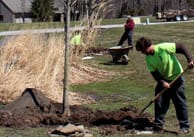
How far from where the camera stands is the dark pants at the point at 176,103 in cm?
859

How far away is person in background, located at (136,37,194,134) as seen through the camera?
830cm

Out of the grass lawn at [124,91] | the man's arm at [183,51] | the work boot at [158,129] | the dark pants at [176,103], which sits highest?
the man's arm at [183,51]

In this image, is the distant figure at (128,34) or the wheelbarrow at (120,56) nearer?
the wheelbarrow at (120,56)

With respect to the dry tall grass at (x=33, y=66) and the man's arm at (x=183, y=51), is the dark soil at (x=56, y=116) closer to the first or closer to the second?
the man's arm at (x=183, y=51)

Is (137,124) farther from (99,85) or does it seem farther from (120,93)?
(99,85)

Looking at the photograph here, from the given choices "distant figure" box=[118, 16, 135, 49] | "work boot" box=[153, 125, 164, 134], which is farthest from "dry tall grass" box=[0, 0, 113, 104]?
"distant figure" box=[118, 16, 135, 49]

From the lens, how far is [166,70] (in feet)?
27.9

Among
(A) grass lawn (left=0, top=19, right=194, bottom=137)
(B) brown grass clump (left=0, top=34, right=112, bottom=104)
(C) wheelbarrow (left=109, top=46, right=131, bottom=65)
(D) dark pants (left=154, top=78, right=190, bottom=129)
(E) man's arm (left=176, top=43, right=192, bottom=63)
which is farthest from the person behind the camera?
(C) wheelbarrow (left=109, top=46, right=131, bottom=65)

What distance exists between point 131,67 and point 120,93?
5.59 meters

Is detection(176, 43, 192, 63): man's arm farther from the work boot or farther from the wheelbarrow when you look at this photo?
the wheelbarrow

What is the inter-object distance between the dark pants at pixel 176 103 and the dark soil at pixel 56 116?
0.85ft

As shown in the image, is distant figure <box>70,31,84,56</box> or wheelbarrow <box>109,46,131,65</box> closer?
distant figure <box>70,31,84,56</box>

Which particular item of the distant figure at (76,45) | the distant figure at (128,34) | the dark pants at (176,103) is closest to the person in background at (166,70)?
the dark pants at (176,103)

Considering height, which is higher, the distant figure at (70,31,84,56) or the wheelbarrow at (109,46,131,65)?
the distant figure at (70,31,84,56)
